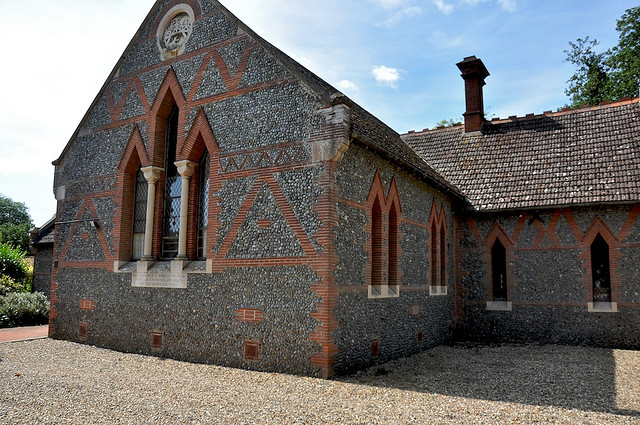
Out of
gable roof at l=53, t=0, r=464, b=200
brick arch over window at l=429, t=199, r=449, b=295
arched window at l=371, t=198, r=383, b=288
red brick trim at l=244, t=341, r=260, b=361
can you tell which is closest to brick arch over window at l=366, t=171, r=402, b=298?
arched window at l=371, t=198, r=383, b=288

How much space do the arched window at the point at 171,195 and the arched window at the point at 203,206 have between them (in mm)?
793

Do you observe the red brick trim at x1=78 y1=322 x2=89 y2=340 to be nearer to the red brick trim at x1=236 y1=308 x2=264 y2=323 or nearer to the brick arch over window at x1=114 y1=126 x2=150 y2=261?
the brick arch over window at x1=114 y1=126 x2=150 y2=261

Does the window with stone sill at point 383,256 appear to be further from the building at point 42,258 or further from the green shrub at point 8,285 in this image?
the building at point 42,258

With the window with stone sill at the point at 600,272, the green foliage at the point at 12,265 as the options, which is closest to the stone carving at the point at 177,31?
the window with stone sill at the point at 600,272

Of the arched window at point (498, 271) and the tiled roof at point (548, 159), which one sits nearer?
the tiled roof at point (548, 159)

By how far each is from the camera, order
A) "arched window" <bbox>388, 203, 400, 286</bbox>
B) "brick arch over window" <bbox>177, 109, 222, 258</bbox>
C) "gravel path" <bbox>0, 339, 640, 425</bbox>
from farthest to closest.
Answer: "arched window" <bbox>388, 203, 400, 286</bbox>
"brick arch over window" <bbox>177, 109, 222, 258</bbox>
"gravel path" <bbox>0, 339, 640, 425</bbox>

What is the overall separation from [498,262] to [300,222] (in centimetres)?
901

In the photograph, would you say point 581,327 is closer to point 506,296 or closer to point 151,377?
point 506,296

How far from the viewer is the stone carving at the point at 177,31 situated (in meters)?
12.6

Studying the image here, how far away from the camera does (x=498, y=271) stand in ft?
52.3

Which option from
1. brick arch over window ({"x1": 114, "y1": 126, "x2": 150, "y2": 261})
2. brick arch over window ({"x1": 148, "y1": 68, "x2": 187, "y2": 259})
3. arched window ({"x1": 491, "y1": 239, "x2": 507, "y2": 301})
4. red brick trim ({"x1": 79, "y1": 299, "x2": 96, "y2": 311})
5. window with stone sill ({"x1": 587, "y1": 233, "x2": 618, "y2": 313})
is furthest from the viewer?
arched window ({"x1": 491, "y1": 239, "x2": 507, "y2": 301})

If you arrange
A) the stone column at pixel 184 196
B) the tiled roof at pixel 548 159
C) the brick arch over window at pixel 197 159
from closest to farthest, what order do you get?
the brick arch over window at pixel 197 159 → the stone column at pixel 184 196 → the tiled roof at pixel 548 159

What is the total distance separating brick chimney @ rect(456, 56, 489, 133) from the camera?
63.4 ft

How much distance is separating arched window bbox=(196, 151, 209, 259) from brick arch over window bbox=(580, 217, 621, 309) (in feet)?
35.1
